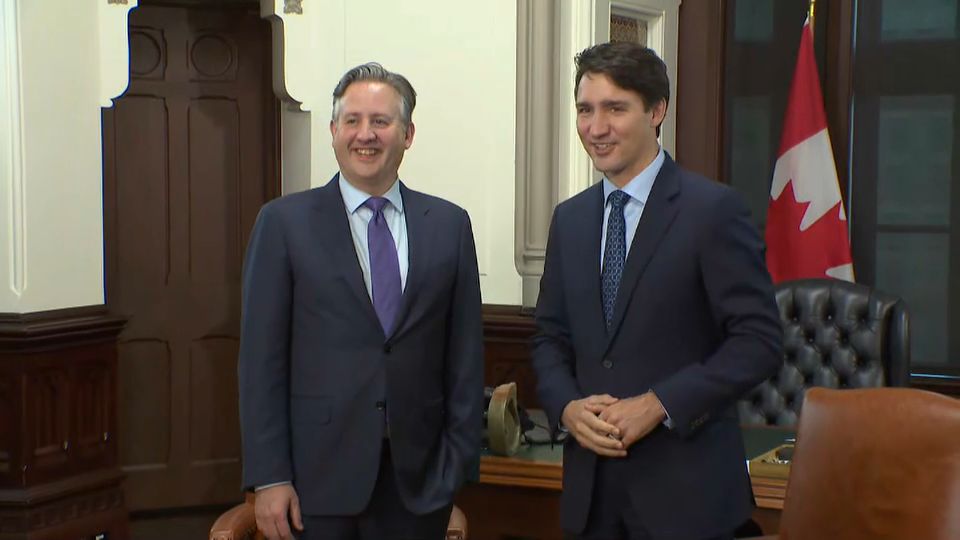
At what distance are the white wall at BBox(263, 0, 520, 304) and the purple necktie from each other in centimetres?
227

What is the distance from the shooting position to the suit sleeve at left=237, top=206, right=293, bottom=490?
6.79 ft

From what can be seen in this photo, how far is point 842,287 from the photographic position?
3.75 m

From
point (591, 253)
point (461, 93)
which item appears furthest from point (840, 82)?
point (591, 253)

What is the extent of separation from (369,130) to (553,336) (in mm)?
516

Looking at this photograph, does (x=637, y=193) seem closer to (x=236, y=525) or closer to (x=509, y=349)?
(x=236, y=525)

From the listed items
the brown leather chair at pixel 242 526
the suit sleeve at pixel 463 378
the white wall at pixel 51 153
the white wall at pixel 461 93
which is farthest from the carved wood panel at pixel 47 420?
the suit sleeve at pixel 463 378

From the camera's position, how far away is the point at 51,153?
440 cm

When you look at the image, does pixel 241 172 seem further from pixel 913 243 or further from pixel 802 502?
pixel 802 502

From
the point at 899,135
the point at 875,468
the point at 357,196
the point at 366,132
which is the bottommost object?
the point at 875,468

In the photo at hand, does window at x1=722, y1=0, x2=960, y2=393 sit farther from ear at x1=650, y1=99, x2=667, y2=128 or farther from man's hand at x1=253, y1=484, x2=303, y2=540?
man's hand at x1=253, y1=484, x2=303, y2=540

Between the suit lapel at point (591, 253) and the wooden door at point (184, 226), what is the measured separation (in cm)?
343

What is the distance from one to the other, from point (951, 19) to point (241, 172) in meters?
3.13

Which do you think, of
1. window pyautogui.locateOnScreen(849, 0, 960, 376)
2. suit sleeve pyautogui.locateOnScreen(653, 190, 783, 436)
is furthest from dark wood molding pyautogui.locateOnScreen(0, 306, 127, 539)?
window pyautogui.locateOnScreen(849, 0, 960, 376)

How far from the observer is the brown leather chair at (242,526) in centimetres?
216
